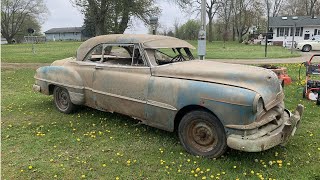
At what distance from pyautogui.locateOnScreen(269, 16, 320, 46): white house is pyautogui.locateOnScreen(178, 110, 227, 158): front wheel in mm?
41807

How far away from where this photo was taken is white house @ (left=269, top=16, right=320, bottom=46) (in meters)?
42.8

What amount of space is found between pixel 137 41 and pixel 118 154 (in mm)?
2032

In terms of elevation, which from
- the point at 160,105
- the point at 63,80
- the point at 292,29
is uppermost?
the point at 292,29

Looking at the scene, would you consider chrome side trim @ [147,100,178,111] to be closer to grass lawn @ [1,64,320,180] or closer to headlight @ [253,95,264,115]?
grass lawn @ [1,64,320,180]

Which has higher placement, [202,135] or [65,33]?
[65,33]

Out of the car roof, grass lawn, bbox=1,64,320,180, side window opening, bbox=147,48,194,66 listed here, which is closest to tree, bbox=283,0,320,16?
side window opening, bbox=147,48,194,66

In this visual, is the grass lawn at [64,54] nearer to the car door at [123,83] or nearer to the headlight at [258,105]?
the car door at [123,83]

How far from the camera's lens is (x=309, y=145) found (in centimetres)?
488

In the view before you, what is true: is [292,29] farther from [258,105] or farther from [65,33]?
[65,33]

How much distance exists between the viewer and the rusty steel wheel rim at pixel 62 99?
6.58 m

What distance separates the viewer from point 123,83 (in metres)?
5.26

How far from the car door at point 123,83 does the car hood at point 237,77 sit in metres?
0.45

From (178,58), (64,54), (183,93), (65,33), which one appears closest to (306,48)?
(64,54)

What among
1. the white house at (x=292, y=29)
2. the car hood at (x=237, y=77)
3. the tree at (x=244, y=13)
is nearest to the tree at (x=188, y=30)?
the tree at (x=244, y=13)
